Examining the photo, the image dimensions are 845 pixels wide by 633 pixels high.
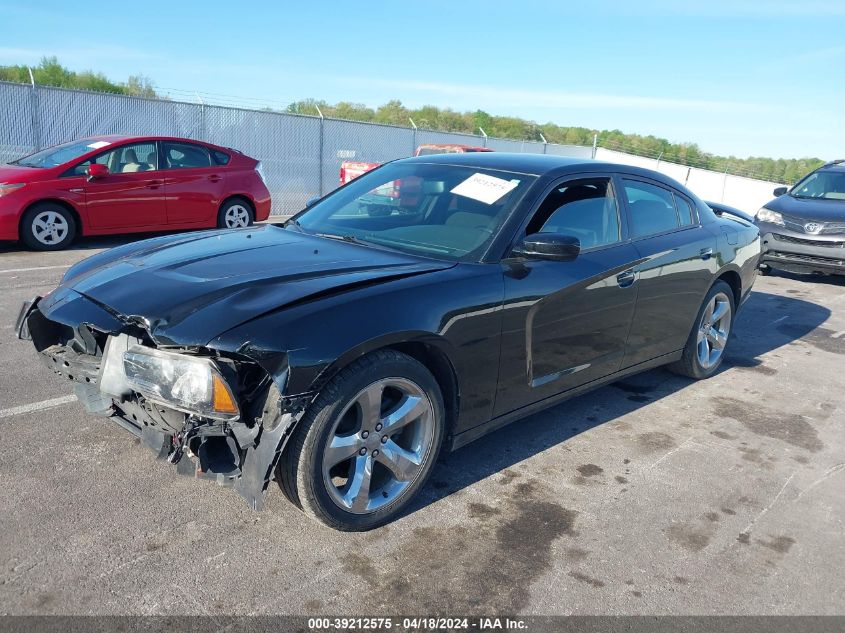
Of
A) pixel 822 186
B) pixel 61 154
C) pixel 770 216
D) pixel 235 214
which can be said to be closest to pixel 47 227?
pixel 61 154

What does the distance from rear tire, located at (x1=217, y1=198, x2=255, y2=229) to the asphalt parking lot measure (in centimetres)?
627

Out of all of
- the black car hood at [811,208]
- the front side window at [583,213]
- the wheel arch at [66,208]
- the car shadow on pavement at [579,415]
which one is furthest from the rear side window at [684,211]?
the wheel arch at [66,208]

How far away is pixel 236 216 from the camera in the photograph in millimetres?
10852

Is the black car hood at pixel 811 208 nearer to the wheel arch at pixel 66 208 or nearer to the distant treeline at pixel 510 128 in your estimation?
the wheel arch at pixel 66 208

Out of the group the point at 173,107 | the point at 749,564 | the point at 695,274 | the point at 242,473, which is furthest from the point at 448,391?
the point at 173,107

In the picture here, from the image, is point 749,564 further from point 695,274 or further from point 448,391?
point 695,274

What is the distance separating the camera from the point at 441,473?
362 centimetres

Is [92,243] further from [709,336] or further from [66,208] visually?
[709,336]

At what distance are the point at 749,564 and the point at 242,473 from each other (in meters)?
2.17

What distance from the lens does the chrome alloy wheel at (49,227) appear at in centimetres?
887

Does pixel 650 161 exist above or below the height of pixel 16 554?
above

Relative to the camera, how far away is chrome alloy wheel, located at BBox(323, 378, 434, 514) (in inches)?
113

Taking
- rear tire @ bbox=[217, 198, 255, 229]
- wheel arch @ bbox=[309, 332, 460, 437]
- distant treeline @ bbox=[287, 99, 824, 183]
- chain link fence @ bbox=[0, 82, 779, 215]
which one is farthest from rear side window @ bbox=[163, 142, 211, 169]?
distant treeline @ bbox=[287, 99, 824, 183]

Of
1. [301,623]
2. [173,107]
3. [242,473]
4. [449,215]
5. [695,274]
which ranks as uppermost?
[173,107]
